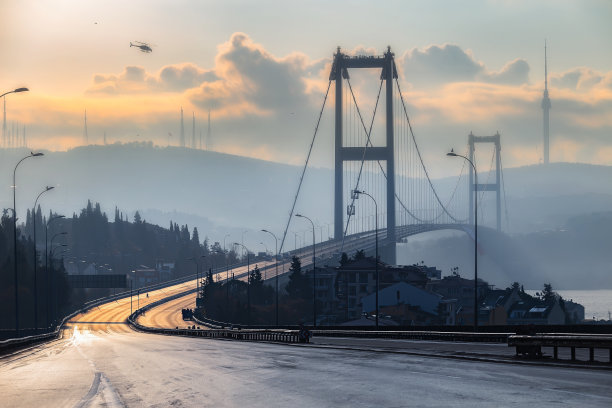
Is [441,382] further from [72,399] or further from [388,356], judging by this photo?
[388,356]

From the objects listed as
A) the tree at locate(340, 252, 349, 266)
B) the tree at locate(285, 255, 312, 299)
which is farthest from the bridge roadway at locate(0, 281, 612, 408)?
the tree at locate(285, 255, 312, 299)

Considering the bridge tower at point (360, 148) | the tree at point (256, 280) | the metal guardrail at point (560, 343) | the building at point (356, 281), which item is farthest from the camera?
the bridge tower at point (360, 148)

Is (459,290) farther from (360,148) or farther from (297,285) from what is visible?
(360,148)

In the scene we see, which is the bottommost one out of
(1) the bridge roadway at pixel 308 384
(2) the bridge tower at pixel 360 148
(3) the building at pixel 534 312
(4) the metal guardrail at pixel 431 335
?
(3) the building at pixel 534 312

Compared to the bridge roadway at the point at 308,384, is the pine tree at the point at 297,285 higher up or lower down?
lower down

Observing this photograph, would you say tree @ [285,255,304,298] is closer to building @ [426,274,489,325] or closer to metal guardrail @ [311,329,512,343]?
building @ [426,274,489,325]

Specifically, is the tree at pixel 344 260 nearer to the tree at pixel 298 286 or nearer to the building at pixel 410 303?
the tree at pixel 298 286

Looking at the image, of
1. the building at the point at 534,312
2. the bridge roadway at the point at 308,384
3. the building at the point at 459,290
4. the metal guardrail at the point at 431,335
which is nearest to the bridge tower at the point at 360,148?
the building at the point at 459,290
